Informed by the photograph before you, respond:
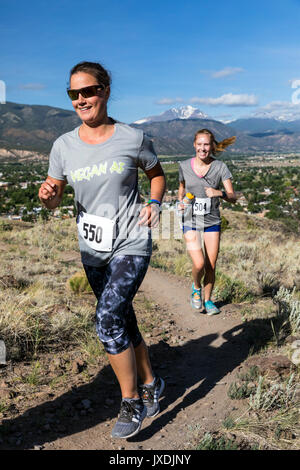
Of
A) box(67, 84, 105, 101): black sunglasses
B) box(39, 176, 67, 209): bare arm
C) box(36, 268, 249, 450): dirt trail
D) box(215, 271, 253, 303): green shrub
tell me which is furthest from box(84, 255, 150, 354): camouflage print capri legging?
box(215, 271, 253, 303): green shrub

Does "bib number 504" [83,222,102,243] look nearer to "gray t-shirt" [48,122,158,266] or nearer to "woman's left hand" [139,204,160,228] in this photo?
"gray t-shirt" [48,122,158,266]

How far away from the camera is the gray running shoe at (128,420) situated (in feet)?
8.59

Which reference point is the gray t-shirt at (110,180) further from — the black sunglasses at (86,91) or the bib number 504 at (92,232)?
the black sunglasses at (86,91)

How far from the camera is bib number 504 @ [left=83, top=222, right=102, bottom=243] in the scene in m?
2.57

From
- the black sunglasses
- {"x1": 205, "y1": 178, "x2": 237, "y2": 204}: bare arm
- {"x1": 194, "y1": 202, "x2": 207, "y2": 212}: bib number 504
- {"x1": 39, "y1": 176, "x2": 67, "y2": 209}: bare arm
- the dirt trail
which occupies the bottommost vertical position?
the dirt trail

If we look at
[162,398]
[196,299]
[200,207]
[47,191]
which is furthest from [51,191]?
[196,299]

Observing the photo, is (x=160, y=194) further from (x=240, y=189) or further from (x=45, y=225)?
(x=240, y=189)

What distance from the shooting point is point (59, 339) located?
4242mm

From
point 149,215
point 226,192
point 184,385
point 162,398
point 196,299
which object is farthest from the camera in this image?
point 196,299

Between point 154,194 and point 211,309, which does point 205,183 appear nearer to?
point 211,309

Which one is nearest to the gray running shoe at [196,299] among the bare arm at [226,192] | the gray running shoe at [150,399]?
the bare arm at [226,192]

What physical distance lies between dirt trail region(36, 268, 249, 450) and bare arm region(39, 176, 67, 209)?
1.54 m

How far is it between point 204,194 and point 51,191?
266 cm

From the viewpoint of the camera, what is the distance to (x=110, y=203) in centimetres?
254
